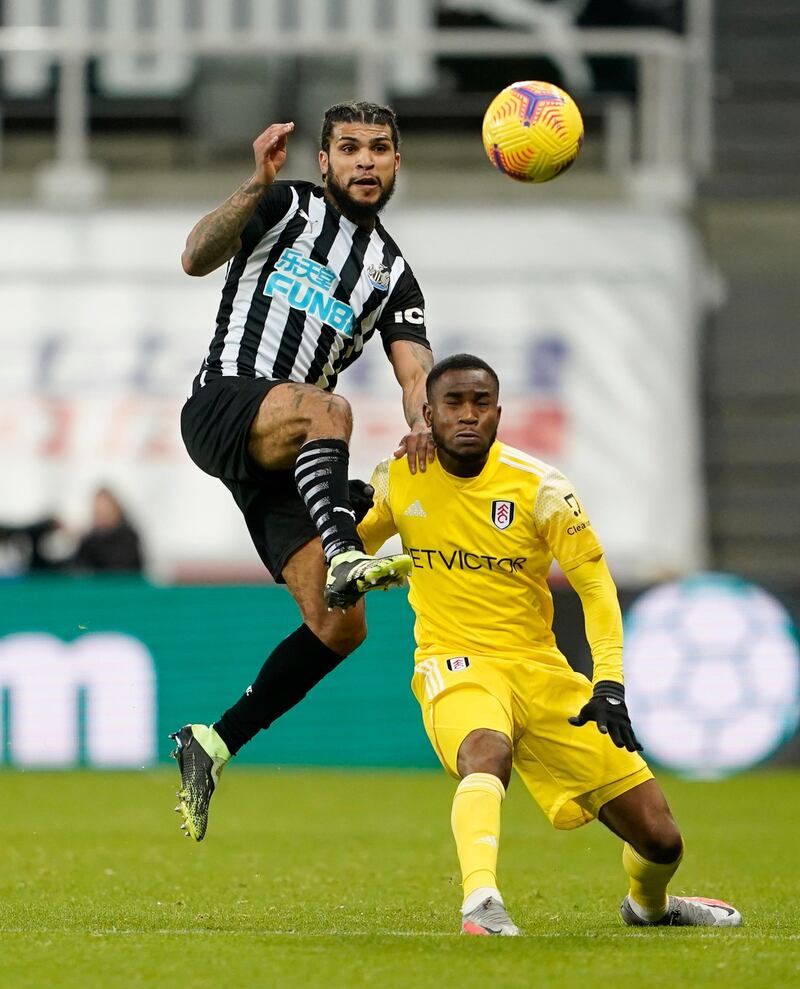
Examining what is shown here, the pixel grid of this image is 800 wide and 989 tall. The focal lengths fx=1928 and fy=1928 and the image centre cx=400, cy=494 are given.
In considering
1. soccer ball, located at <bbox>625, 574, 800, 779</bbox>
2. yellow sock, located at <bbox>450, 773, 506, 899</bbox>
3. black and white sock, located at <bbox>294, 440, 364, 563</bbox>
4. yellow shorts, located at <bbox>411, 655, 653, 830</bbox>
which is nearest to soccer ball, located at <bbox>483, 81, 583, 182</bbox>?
black and white sock, located at <bbox>294, 440, 364, 563</bbox>

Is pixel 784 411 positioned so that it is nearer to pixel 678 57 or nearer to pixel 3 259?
pixel 678 57

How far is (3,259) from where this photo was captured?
617 inches

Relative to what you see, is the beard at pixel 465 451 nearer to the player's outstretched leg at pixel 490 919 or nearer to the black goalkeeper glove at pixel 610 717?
the black goalkeeper glove at pixel 610 717

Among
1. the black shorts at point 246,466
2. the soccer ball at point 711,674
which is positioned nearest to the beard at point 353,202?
the black shorts at point 246,466

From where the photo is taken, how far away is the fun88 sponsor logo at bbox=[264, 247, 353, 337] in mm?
6664

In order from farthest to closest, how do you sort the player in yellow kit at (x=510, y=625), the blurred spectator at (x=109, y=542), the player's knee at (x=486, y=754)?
1. the blurred spectator at (x=109, y=542)
2. the player in yellow kit at (x=510, y=625)
3. the player's knee at (x=486, y=754)

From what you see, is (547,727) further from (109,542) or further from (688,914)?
(109,542)

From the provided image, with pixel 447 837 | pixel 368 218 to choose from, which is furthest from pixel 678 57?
pixel 368 218

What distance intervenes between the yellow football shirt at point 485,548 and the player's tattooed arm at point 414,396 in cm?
7

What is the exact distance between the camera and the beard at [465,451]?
635cm

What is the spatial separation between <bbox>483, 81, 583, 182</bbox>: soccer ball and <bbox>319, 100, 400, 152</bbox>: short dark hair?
35cm

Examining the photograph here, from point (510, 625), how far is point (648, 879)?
971mm

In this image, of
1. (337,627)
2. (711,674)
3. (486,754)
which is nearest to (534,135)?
(337,627)

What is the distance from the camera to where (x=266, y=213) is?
664 cm
